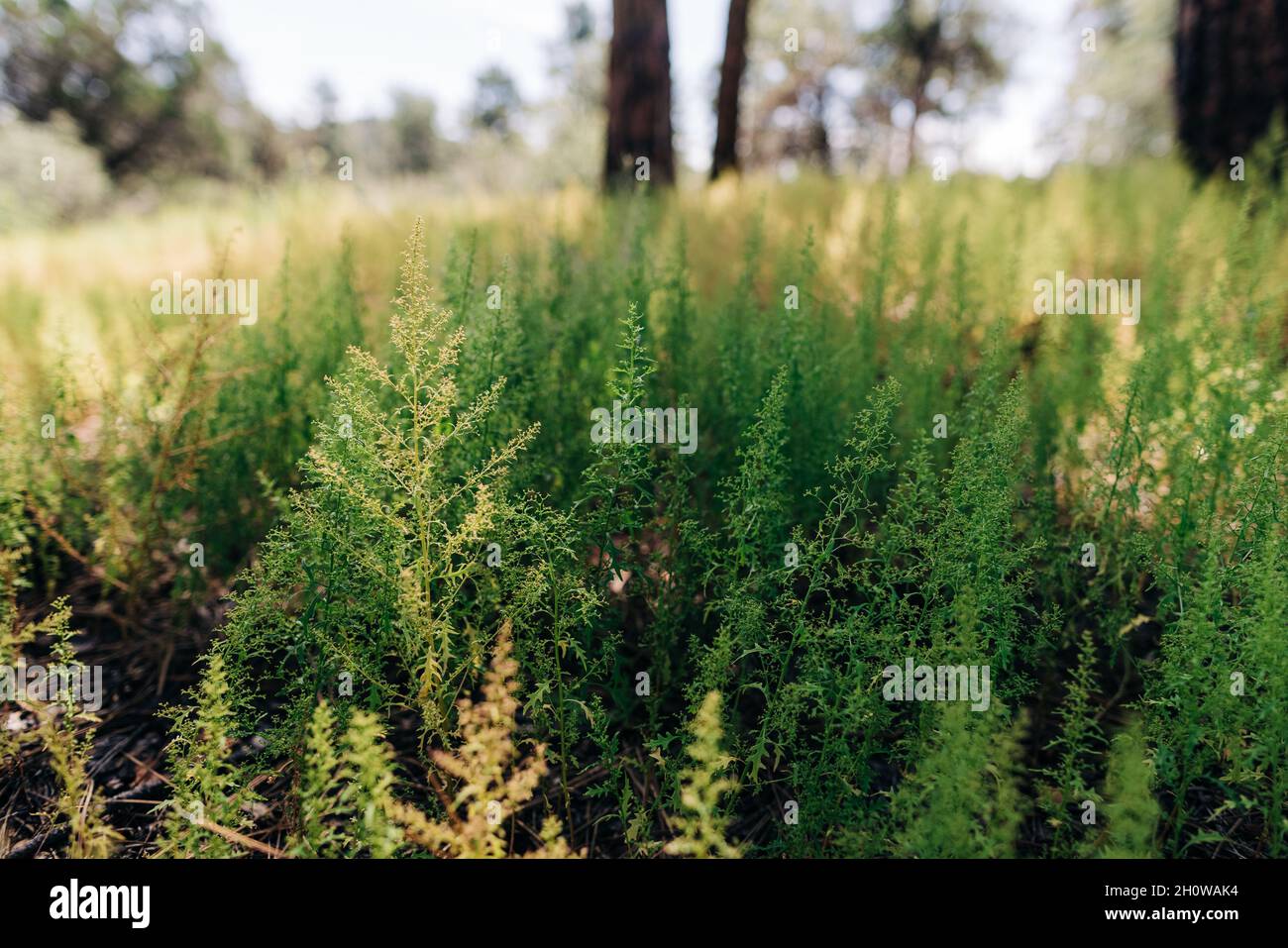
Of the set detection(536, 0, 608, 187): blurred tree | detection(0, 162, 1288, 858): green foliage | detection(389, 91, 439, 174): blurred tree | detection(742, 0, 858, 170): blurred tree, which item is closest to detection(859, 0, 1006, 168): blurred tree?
detection(742, 0, 858, 170): blurred tree

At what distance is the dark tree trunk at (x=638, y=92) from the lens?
616 centimetres

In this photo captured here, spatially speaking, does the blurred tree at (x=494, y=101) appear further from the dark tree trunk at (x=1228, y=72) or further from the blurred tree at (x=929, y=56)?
the dark tree trunk at (x=1228, y=72)

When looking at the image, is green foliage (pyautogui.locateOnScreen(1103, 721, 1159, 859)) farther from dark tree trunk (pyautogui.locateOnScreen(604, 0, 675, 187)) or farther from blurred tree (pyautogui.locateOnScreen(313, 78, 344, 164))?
blurred tree (pyautogui.locateOnScreen(313, 78, 344, 164))

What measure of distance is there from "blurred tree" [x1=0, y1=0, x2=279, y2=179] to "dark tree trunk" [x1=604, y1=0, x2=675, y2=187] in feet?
95.3

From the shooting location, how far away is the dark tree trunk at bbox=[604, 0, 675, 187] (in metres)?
6.16

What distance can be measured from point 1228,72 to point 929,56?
971 inches

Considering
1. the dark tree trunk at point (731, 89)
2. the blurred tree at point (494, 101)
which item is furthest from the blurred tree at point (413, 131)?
the dark tree trunk at point (731, 89)

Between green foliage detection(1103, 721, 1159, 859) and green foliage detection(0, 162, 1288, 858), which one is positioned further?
green foliage detection(0, 162, 1288, 858)

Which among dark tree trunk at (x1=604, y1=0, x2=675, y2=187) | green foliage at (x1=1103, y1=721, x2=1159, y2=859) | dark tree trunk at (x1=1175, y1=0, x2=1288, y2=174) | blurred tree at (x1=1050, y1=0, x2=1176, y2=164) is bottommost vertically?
green foliage at (x1=1103, y1=721, x2=1159, y2=859)

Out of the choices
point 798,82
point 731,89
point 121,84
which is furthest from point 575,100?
point 731,89

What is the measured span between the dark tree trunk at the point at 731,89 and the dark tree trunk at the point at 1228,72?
3.98 meters
